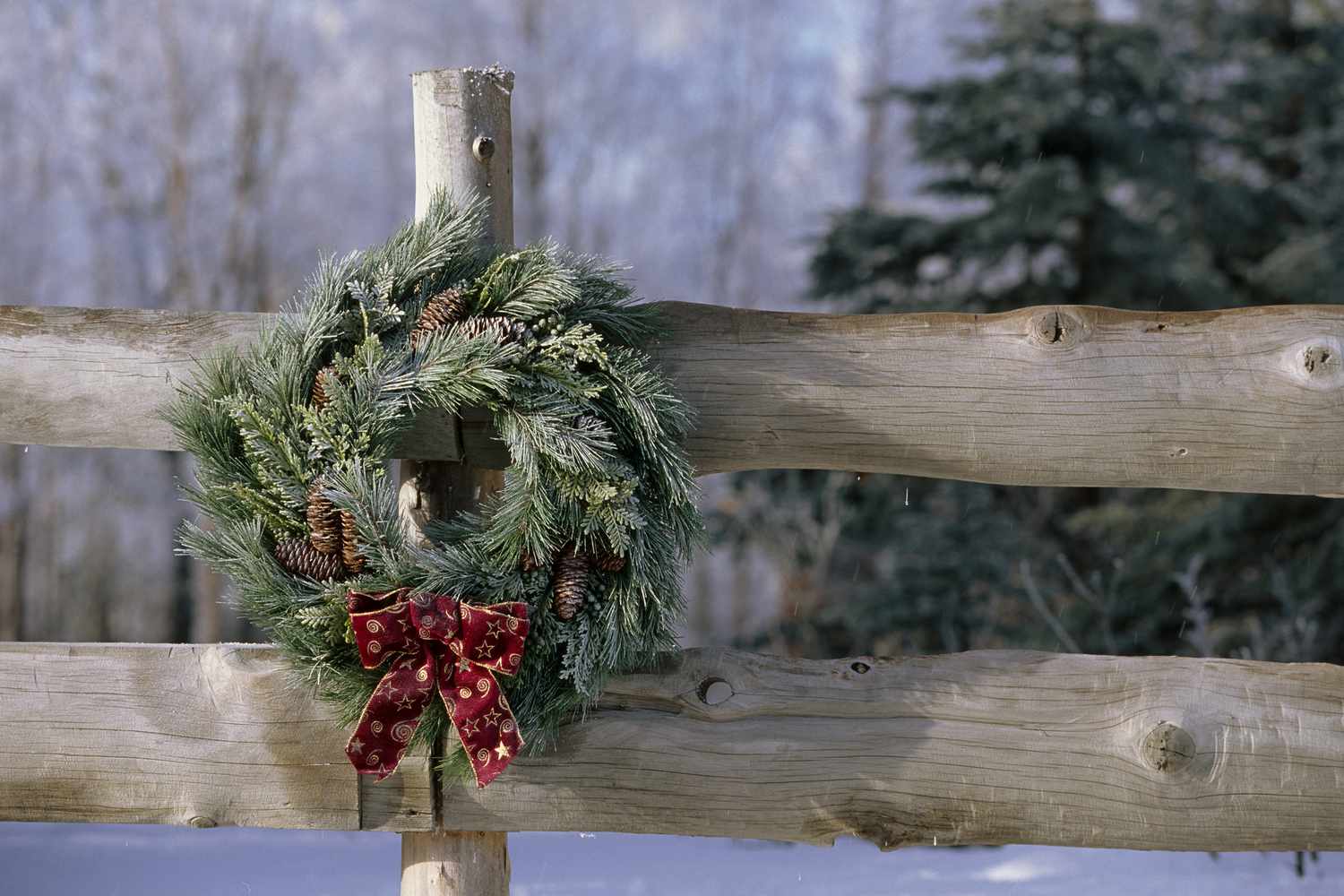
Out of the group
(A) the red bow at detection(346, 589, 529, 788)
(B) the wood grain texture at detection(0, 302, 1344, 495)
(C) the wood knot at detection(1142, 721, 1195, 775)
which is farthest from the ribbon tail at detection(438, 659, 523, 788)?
(C) the wood knot at detection(1142, 721, 1195, 775)

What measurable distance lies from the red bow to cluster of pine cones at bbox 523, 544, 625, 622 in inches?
3.0

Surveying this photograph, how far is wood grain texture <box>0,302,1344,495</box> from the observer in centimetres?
190

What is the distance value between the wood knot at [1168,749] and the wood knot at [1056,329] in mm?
655

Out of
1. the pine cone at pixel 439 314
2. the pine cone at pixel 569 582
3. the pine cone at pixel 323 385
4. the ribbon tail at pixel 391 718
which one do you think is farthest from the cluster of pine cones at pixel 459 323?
the ribbon tail at pixel 391 718

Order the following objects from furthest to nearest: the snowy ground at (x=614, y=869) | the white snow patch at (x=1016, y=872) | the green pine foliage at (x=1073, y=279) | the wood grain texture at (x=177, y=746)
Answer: the green pine foliage at (x=1073, y=279), the white snow patch at (x=1016, y=872), the snowy ground at (x=614, y=869), the wood grain texture at (x=177, y=746)

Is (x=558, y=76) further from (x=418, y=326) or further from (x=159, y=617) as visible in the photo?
(x=418, y=326)

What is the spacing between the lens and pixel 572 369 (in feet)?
5.68

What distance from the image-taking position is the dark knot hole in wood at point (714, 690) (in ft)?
6.21

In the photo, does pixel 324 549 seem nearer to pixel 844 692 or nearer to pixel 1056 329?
pixel 844 692

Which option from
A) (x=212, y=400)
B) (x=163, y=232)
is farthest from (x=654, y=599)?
(x=163, y=232)

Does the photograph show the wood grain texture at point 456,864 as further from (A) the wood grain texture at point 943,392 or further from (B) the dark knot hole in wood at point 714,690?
(A) the wood grain texture at point 943,392

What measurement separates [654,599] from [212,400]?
760 millimetres

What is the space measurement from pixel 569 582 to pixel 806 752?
51 cm

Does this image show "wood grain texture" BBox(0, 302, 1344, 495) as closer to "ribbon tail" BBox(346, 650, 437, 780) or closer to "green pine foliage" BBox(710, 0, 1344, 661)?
"ribbon tail" BBox(346, 650, 437, 780)
